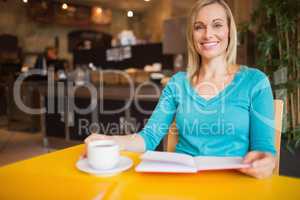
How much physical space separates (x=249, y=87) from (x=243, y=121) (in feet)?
0.43

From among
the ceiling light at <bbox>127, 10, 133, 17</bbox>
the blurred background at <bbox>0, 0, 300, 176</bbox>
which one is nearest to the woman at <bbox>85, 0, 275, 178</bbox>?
the blurred background at <bbox>0, 0, 300, 176</bbox>

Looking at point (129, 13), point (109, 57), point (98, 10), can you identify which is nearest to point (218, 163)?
point (109, 57)

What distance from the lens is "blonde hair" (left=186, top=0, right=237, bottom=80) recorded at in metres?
1.20

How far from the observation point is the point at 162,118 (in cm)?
129

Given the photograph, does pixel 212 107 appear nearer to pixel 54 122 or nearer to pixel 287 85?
pixel 287 85

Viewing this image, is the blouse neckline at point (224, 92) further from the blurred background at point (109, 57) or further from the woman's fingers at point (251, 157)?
the blurred background at point (109, 57)

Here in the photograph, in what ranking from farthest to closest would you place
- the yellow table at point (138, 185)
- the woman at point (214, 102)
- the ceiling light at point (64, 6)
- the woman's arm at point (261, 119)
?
the ceiling light at point (64, 6), the woman at point (214, 102), the woman's arm at point (261, 119), the yellow table at point (138, 185)

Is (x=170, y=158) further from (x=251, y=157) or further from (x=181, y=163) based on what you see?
(x=251, y=157)

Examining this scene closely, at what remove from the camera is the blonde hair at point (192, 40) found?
120 centimetres

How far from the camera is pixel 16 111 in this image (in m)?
5.91

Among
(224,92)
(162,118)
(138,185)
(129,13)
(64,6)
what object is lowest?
(138,185)

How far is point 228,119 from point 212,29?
0.35m

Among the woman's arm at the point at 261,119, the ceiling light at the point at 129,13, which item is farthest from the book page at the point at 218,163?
the ceiling light at the point at 129,13

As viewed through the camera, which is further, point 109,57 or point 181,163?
point 109,57
